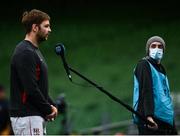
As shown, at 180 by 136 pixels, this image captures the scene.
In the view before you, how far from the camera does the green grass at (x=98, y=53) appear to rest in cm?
1716

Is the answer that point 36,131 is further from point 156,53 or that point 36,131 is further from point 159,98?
point 156,53

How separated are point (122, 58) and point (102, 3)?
6.26 ft

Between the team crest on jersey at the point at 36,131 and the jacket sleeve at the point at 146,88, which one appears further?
the jacket sleeve at the point at 146,88

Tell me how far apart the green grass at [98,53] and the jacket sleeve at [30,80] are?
954 cm

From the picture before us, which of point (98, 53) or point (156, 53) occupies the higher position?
point (98, 53)

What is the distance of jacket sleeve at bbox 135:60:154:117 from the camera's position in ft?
24.4

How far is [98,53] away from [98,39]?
45 centimetres

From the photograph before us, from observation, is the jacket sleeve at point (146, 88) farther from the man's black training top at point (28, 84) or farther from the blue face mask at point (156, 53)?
the man's black training top at point (28, 84)

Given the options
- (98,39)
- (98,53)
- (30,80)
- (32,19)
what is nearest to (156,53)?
(32,19)

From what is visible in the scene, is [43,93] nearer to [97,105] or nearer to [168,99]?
[168,99]

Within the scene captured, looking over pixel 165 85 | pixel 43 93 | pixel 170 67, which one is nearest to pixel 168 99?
pixel 165 85

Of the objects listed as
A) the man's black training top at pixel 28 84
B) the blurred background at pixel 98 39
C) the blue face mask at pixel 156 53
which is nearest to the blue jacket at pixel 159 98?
the blue face mask at pixel 156 53

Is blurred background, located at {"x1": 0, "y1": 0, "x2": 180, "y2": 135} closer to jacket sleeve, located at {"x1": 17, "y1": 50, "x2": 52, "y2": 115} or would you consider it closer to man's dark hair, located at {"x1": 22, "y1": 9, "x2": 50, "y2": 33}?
man's dark hair, located at {"x1": 22, "y1": 9, "x2": 50, "y2": 33}

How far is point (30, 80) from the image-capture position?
20.6ft
